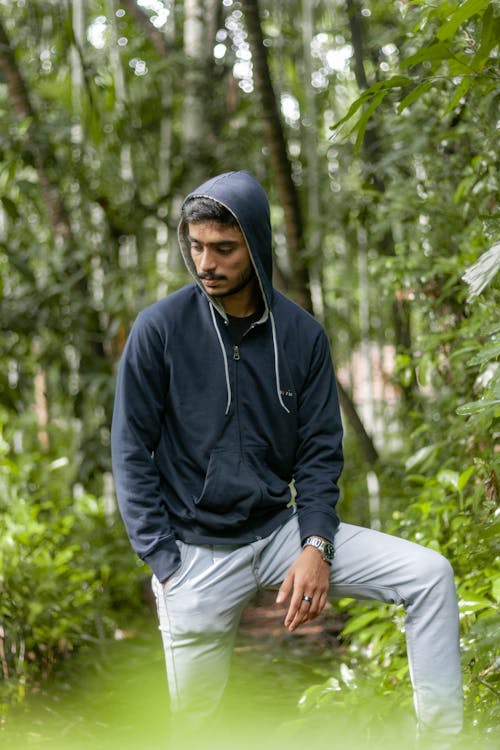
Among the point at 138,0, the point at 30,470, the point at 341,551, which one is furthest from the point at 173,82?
the point at 341,551

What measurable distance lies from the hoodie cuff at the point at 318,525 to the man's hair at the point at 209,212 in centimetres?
67

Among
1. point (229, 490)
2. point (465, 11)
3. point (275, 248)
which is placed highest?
point (465, 11)

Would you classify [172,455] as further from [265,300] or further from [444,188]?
[444,188]

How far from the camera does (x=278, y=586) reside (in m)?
2.06

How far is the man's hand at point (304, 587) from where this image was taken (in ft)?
6.25

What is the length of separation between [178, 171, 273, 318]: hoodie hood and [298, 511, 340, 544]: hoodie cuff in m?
0.49

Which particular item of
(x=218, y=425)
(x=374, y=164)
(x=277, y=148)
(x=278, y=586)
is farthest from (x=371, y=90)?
(x=374, y=164)

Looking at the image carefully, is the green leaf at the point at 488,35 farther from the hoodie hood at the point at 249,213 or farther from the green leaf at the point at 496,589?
the green leaf at the point at 496,589

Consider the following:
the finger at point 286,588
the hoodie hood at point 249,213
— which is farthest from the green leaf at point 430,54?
the finger at point 286,588

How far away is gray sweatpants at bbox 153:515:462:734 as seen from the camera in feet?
6.22

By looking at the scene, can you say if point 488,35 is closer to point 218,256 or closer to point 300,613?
point 218,256

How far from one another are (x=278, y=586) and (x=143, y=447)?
1.47 ft

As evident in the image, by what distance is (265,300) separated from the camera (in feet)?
6.86

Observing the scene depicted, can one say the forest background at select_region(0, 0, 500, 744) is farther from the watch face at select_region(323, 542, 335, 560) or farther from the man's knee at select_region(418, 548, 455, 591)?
the watch face at select_region(323, 542, 335, 560)
